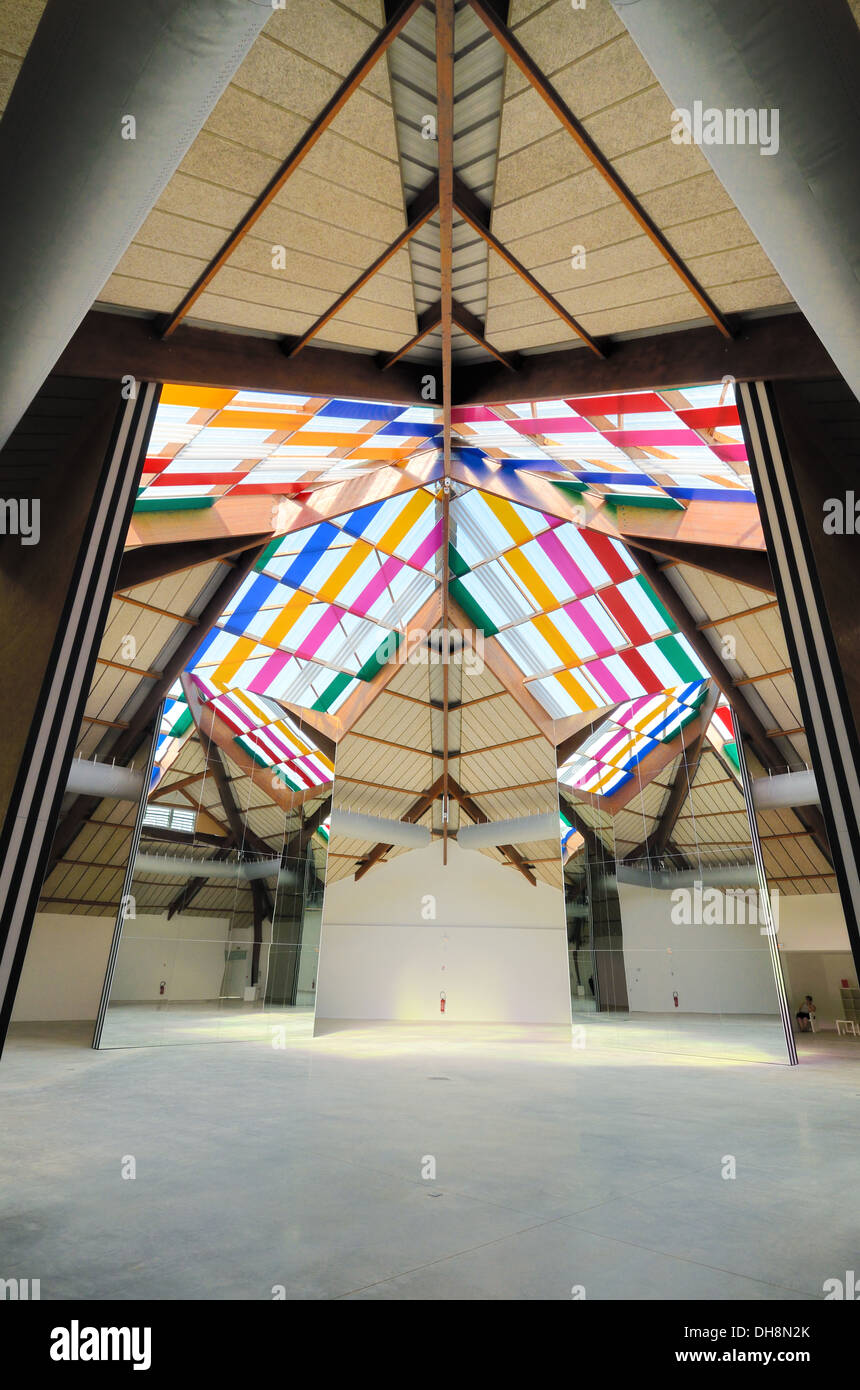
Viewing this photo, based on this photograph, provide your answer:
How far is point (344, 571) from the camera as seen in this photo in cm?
1998

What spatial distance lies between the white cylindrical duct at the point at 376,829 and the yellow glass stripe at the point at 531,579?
12.7 metres

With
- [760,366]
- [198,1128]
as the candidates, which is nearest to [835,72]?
[760,366]

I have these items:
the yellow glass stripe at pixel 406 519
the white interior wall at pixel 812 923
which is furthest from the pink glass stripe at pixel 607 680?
the white interior wall at pixel 812 923

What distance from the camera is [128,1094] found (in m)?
11.8

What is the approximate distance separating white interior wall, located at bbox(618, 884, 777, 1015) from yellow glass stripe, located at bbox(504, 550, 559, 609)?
29.1ft

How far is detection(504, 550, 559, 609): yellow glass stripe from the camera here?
20250 mm

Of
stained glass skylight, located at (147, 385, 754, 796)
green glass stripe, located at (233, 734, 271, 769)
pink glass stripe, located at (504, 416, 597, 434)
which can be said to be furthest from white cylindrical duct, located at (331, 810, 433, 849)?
pink glass stripe, located at (504, 416, 597, 434)

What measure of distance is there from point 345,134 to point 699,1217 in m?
11.1

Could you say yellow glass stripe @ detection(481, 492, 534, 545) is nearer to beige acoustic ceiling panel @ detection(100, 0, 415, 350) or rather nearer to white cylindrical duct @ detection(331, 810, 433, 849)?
beige acoustic ceiling panel @ detection(100, 0, 415, 350)

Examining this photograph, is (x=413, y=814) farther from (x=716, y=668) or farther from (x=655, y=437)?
(x=655, y=437)

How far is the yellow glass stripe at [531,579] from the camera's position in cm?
2025
